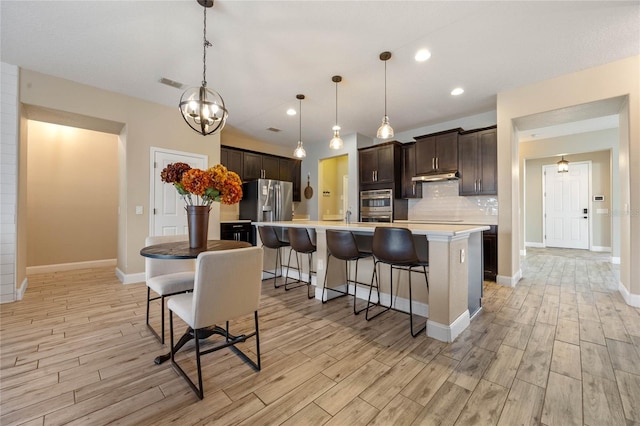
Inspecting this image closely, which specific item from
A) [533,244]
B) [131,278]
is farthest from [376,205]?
[533,244]

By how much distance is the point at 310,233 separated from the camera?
3.55m

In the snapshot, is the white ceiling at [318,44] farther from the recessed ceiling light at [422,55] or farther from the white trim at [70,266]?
the white trim at [70,266]

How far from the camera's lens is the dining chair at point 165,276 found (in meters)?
2.10

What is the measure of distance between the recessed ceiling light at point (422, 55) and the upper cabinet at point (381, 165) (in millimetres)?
2331

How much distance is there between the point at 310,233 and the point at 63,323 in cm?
269

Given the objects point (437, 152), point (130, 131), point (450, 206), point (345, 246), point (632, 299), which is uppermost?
point (130, 131)

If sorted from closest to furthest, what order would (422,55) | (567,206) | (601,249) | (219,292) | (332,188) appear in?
(219,292) < (422,55) < (601,249) < (567,206) < (332,188)

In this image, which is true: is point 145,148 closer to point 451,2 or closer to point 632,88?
point 451,2

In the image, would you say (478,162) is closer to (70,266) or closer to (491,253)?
(491,253)

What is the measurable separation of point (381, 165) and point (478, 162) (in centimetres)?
173

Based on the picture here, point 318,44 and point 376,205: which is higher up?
point 318,44

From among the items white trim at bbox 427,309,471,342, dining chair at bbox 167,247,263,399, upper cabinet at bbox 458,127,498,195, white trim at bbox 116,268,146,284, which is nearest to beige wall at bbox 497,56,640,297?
upper cabinet at bbox 458,127,498,195

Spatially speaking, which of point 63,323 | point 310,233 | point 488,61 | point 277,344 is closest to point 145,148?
point 63,323

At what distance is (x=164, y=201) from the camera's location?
13.9ft
